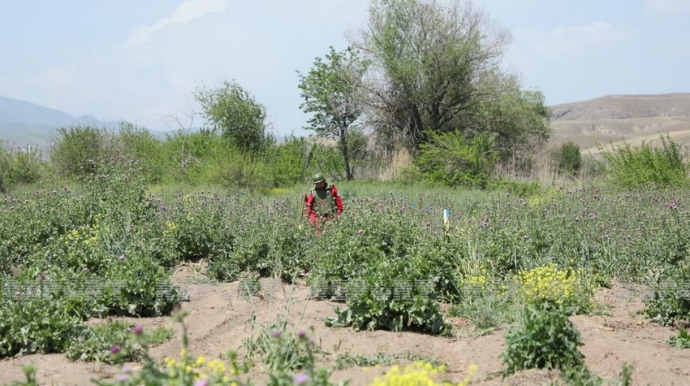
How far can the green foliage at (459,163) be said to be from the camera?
64.9 feet

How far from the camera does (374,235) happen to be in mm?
6934

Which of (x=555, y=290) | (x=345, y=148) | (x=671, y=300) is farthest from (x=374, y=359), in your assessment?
(x=345, y=148)

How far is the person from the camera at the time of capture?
28.7 feet

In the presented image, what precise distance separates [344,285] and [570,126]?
131m

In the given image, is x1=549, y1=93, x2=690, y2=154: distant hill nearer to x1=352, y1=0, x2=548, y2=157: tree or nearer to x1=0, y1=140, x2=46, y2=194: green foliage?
x1=352, y1=0, x2=548, y2=157: tree

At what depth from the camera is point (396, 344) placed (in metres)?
5.03

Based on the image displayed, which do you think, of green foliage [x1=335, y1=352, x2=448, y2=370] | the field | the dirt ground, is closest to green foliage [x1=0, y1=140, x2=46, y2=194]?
the field

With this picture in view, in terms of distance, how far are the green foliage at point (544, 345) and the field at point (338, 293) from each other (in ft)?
0.04

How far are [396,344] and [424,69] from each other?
21167 mm

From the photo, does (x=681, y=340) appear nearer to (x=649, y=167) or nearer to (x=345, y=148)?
(x=649, y=167)

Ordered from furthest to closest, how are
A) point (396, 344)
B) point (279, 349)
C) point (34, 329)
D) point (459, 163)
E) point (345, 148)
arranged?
point (345, 148) → point (459, 163) → point (396, 344) → point (34, 329) → point (279, 349)

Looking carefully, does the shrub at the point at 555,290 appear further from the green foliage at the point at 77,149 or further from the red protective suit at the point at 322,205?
the green foliage at the point at 77,149

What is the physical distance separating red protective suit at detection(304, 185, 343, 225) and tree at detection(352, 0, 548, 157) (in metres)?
16.6

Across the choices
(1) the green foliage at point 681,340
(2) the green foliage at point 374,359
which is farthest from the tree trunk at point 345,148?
(2) the green foliage at point 374,359
